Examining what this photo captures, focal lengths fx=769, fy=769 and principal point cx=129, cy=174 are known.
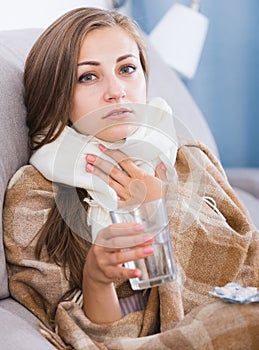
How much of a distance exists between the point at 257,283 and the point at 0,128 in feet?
1.88

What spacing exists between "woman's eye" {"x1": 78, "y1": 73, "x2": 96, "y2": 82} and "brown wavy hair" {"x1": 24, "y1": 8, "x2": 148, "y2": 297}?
0.05 ft

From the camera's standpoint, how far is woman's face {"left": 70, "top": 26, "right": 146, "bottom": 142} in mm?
1384

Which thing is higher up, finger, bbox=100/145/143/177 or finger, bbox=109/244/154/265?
finger, bbox=109/244/154/265

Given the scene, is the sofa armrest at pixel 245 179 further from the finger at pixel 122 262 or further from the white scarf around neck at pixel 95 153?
the finger at pixel 122 262

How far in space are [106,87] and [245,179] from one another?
3.09ft

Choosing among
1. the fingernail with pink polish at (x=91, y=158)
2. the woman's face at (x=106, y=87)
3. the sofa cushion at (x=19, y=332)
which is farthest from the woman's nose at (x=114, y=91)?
the sofa cushion at (x=19, y=332)

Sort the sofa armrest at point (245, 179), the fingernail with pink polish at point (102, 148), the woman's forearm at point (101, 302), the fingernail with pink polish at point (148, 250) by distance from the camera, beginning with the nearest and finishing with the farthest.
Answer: the fingernail with pink polish at point (148, 250)
the woman's forearm at point (101, 302)
the fingernail with pink polish at point (102, 148)
the sofa armrest at point (245, 179)

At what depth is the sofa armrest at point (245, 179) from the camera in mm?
2197

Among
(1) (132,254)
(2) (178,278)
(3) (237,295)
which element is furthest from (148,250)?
(2) (178,278)

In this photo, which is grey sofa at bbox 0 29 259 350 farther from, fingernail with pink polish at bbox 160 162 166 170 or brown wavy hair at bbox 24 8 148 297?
fingernail with pink polish at bbox 160 162 166 170

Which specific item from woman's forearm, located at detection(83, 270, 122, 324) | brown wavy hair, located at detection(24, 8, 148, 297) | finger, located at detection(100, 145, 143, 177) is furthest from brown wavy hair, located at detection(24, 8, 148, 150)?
woman's forearm, located at detection(83, 270, 122, 324)

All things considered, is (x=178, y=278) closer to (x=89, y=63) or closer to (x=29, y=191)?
(x=29, y=191)

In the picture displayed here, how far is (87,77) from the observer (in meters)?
1.42

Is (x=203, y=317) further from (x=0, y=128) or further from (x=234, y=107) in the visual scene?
(x=234, y=107)
